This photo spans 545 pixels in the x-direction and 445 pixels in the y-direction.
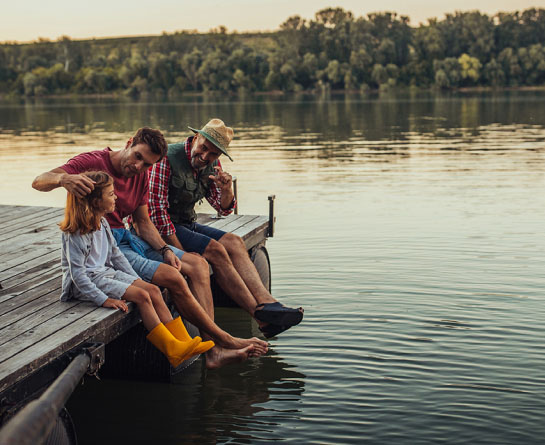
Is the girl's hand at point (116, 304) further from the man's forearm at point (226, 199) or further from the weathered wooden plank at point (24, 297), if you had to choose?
the man's forearm at point (226, 199)

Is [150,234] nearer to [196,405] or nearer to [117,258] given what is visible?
[117,258]

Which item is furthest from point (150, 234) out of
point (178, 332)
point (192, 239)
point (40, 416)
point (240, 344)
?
point (40, 416)

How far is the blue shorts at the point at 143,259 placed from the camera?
5371 millimetres

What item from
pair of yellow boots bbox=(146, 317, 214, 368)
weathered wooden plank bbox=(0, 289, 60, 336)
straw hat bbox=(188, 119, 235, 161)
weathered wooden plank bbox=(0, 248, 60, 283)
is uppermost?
straw hat bbox=(188, 119, 235, 161)

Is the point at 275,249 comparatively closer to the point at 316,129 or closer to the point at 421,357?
the point at 421,357

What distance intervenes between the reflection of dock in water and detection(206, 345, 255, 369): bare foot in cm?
47

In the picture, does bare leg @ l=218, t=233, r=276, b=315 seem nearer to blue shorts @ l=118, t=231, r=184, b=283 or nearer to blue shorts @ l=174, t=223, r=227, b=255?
blue shorts @ l=174, t=223, r=227, b=255

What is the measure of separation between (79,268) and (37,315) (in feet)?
1.23

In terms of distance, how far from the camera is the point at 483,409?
16.9ft

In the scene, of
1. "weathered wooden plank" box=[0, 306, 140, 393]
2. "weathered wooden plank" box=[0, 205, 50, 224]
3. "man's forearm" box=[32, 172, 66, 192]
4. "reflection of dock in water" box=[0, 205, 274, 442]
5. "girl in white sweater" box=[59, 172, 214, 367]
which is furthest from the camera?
"weathered wooden plank" box=[0, 205, 50, 224]

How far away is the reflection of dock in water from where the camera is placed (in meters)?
4.02

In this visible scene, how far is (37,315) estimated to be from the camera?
190 inches

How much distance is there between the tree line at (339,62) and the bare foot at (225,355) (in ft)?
320

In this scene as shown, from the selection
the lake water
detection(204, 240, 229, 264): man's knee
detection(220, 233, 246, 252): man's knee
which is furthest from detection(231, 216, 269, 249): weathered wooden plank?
detection(204, 240, 229, 264): man's knee
